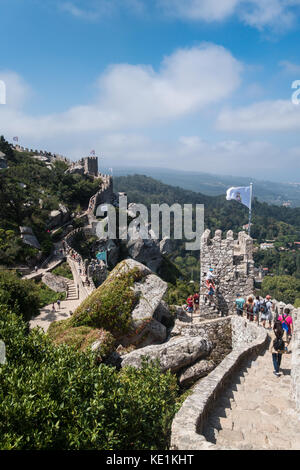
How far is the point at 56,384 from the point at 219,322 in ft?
32.3

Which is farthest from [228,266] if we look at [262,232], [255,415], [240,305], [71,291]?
[262,232]

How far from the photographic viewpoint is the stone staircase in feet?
79.1

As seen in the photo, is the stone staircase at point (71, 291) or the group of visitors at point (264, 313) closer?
the group of visitors at point (264, 313)

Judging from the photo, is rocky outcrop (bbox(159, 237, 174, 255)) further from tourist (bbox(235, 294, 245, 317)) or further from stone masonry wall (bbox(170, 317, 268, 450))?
stone masonry wall (bbox(170, 317, 268, 450))

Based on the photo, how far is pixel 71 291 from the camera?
82.5ft

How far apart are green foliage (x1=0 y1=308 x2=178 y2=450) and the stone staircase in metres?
15.8

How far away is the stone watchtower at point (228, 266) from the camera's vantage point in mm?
15820

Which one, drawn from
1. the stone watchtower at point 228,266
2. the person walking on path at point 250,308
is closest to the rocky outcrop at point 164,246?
the stone watchtower at point 228,266

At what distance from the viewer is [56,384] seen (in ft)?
21.2

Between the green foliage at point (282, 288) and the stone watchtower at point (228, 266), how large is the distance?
58648 mm

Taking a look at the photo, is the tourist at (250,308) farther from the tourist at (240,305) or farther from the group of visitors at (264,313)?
the tourist at (240,305)
